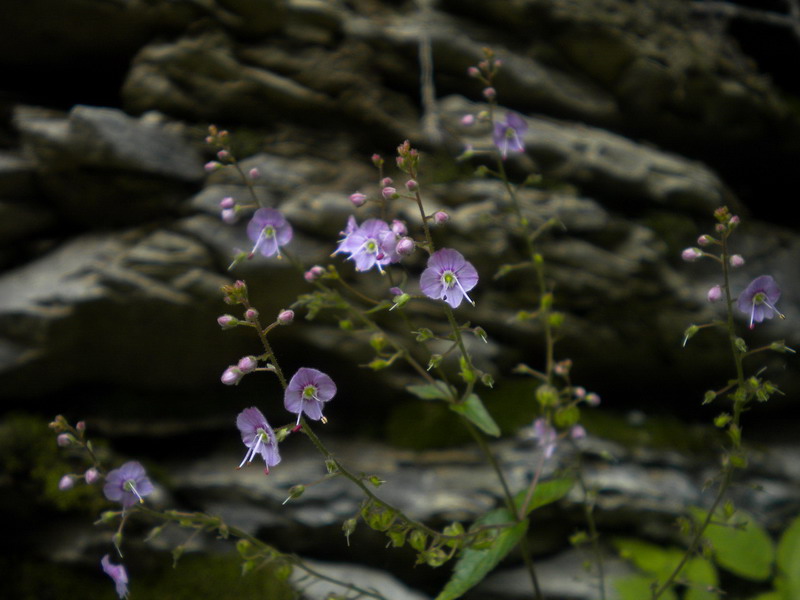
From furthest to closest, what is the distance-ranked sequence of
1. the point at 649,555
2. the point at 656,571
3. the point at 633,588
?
the point at 649,555, the point at 656,571, the point at 633,588

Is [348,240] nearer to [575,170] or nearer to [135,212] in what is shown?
[135,212]

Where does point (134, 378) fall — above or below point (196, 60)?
below

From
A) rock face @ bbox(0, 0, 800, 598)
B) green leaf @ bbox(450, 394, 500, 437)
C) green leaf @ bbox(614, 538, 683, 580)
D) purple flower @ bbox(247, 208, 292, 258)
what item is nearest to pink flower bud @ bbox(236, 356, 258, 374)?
purple flower @ bbox(247, 208, 292, 258)

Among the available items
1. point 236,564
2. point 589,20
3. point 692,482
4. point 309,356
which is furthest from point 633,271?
point 236,564

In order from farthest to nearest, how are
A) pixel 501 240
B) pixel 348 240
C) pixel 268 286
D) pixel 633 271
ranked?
pixel 633 271
pixel 501 240
pixel 268 286
pixel 348 240

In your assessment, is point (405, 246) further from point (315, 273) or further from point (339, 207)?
point (339, 207)

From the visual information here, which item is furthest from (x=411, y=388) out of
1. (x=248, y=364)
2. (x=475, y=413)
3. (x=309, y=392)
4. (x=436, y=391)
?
(x=248, y=364)
